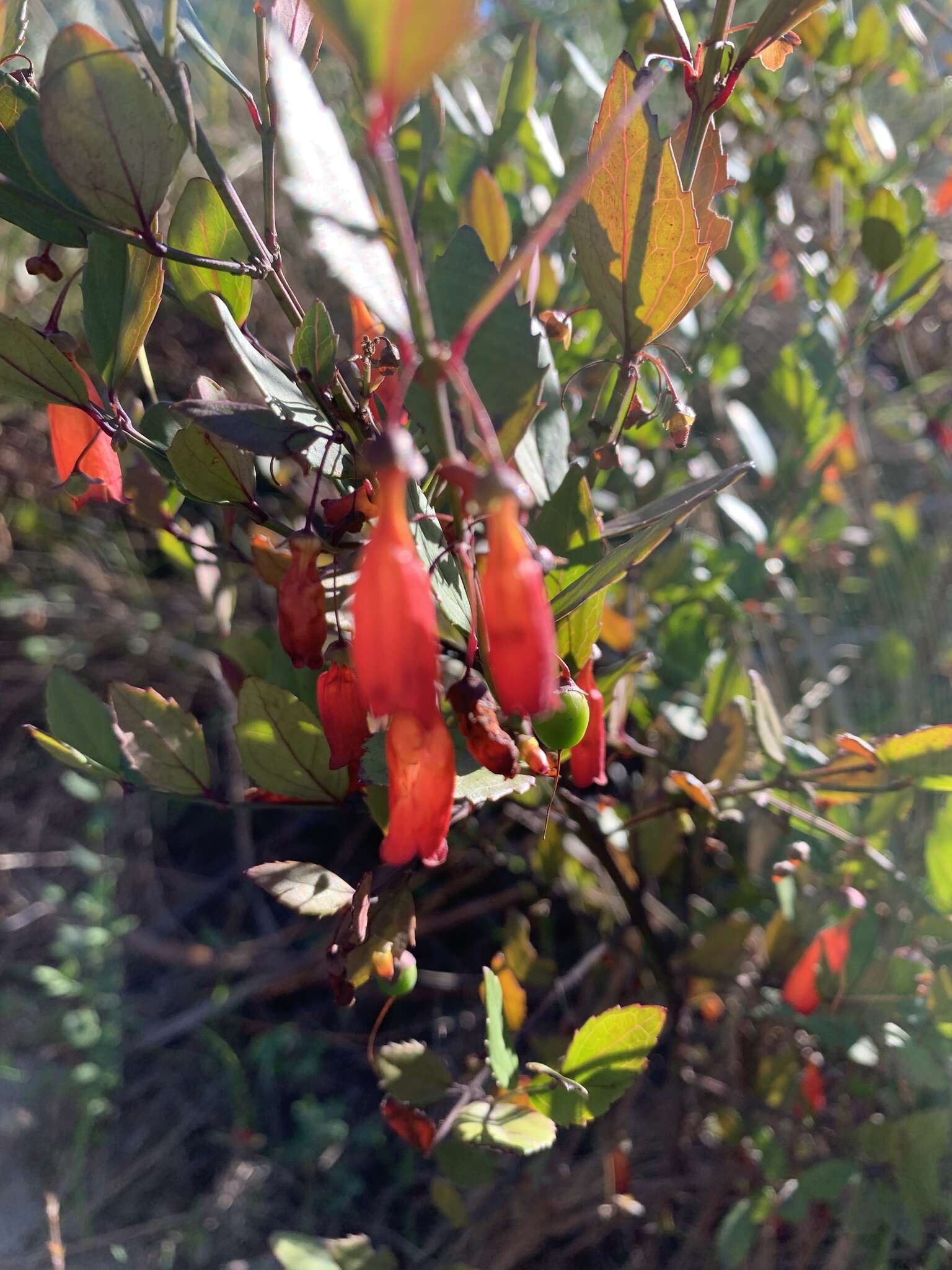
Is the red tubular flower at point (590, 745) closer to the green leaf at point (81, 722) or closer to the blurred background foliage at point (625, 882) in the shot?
the blurred background foliage at point (625, 882)

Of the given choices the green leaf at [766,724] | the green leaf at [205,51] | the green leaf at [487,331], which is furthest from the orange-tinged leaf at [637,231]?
the green leaf at [766,724]

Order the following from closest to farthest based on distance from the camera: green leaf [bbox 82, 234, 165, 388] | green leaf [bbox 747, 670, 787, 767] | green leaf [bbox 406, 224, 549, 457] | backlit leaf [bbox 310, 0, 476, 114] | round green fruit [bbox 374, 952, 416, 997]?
1. backlit leaf [bbox 310, 0, 476, 114]
2. green leaf [bbox 406, 224, 549, 457]
3. green leaf [bbox 82, 234, 165, 388]
4. round green fruit [bbox 374, 952, 416, 997]
5. green leaf [bbox 747, 670, 787, 767]

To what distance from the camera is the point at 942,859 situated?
0.79 metres

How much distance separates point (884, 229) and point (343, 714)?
778mm

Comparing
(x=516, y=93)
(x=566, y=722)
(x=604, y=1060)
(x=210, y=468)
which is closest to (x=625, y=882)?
(x=604, y=1060)

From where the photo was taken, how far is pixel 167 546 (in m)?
0.90

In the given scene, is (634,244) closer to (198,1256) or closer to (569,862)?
(569,862)

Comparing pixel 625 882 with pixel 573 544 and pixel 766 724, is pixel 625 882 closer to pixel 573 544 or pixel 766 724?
pixel 766 724

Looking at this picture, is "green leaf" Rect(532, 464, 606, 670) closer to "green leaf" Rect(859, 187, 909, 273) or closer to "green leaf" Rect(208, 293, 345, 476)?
"green leaf" Rect(208, 293, 345, 476)

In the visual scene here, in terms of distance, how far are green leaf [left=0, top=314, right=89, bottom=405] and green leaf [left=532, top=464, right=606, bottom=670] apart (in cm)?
31

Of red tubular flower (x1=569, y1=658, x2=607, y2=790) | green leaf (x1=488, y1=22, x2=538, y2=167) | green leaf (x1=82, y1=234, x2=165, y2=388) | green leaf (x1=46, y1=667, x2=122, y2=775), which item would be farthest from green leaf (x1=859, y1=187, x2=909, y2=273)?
green leaf (x1=46, y1=667, x2=122, y2=775)

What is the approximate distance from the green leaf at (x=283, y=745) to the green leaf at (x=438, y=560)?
171mm

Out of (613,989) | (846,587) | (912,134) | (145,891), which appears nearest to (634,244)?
(613,989)

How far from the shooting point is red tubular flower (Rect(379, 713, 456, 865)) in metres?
0.44
